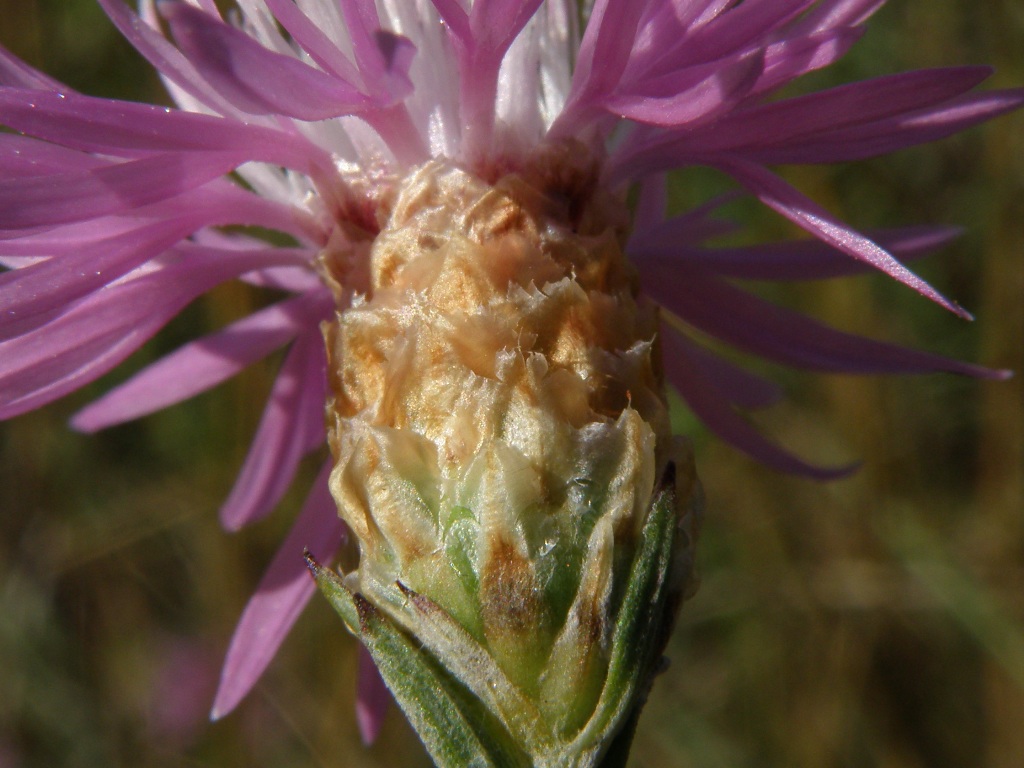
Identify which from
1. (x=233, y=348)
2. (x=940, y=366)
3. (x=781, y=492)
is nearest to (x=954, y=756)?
(x=781, y=492)

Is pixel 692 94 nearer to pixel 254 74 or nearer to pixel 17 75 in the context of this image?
pixel 254 74

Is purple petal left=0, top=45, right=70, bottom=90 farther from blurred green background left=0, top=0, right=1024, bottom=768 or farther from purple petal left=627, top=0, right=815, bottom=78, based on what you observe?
blurred green background left=0, top=0, right=1024, bottom=768

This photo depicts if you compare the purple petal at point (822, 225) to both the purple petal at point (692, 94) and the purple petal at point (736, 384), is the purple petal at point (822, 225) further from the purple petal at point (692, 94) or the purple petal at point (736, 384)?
the purple petal at point (736, 384)

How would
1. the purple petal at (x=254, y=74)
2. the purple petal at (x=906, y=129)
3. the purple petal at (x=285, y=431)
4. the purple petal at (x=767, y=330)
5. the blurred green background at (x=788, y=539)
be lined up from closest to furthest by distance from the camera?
the purple petal at (x=254, y=74) < the purple petal at (x=906, y=129) < the purple petal at (x=767, y=330) < the purple petal at (x=285, y=431) < the blurred green background at (x=788, y=539)

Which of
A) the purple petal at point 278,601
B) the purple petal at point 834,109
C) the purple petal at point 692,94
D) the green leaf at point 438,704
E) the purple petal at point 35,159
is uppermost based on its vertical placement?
the purple petal at point 35,159

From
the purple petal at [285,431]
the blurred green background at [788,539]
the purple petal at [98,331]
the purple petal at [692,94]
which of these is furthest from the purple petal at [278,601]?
the blurred green background at [788,539]

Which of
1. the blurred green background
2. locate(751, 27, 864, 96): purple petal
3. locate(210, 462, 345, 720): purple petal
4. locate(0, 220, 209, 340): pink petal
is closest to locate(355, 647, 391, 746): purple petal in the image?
locate(210, 462, 345, 720): purple petal
